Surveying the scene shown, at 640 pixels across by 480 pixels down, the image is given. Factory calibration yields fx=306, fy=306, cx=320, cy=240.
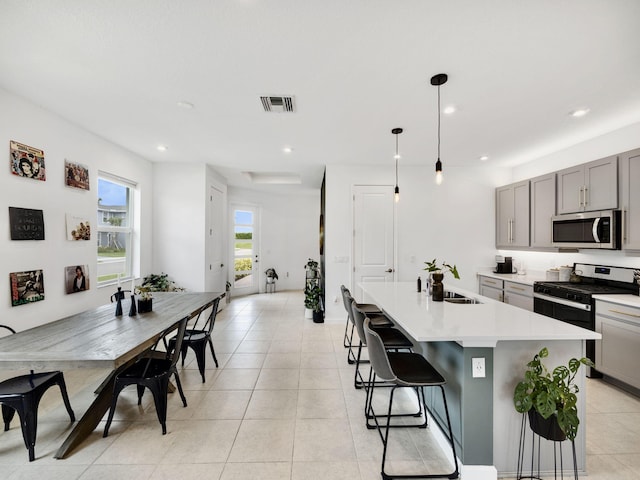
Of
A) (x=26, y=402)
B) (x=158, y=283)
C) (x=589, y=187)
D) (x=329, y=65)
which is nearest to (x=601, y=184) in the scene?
(x=589, y=187)

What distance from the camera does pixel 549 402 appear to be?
5.04 ft

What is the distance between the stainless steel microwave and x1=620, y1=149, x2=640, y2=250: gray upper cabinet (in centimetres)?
8

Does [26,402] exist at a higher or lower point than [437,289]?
lower

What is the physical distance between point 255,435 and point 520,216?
15.1 ft

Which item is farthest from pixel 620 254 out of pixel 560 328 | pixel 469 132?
pixel 560 328

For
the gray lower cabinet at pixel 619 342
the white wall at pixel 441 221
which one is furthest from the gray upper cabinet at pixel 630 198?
the white wall at pixel 441 221

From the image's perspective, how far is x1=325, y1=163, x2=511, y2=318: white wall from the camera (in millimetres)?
5219

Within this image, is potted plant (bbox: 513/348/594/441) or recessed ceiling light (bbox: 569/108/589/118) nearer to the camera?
potted plant (bbox: 513/348/594/441)

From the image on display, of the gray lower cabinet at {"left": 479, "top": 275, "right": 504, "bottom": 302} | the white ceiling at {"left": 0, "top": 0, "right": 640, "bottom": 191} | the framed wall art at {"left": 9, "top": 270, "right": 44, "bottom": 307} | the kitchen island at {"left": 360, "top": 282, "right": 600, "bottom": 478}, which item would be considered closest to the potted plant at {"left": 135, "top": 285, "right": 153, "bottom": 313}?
the framed wall art at {"left": 9, "top": 270, "right": 44, "bottom": 307}

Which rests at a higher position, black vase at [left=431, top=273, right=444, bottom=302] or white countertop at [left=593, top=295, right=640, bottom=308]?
black vase at [left=431, top=273, right=444, bottom=302]

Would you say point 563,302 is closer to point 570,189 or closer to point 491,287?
point 570,189

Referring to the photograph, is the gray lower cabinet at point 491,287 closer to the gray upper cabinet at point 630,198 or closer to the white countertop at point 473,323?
the gray upper cabinet at point 630,198

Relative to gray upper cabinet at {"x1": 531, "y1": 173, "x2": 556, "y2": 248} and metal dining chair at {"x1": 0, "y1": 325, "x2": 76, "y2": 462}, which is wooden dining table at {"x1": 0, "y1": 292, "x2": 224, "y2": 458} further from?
gray upper cabinet at {"x1": 531, "y1": 173, "x2": 556, "y2": 248}

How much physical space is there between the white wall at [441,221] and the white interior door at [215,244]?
7.01 feet
